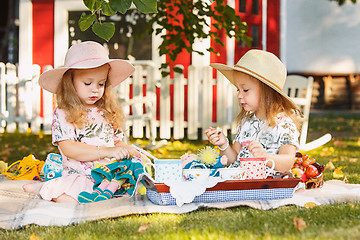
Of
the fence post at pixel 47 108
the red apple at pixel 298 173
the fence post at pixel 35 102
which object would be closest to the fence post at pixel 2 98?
the fence post at pixel 35 102

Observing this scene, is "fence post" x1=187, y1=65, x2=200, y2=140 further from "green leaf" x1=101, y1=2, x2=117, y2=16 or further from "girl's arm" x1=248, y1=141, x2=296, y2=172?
"green leaf" x1=101, y1=2, x2=117, y2=16

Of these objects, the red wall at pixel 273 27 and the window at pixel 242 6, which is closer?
the window at pixel 242 6

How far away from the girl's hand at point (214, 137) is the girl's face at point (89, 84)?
2.82 ft

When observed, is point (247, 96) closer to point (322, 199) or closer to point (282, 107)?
point (282, 107)

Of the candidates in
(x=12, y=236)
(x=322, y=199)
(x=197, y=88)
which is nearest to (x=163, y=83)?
(x=197, y=88)

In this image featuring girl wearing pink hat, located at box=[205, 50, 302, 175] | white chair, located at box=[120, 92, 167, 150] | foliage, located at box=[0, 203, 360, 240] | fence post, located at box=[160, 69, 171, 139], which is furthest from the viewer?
fence post, located at box=[160, 69, 171, 139]

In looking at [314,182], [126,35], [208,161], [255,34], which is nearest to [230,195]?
[208,161]

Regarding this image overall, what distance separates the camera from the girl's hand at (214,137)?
3.72 m

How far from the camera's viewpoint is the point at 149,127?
814 cm

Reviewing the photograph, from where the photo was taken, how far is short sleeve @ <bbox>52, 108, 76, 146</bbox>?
12.6 feet

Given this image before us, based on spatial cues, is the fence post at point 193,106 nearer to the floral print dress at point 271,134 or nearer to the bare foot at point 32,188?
the floral print dress at point 271,134

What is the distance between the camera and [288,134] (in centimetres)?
372

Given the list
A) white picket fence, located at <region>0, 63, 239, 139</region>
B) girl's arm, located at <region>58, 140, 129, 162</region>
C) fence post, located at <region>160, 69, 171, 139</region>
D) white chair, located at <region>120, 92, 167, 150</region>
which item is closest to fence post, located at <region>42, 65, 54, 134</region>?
white picket fence, located at <region>0, 63, 239, 139</region>

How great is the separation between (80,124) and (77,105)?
Answer: 0.15 metres
